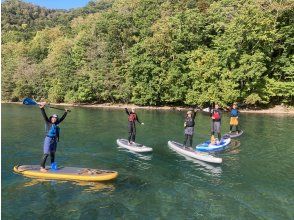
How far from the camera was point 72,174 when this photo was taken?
16328mm

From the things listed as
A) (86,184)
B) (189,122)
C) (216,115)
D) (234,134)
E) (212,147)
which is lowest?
(86,184)

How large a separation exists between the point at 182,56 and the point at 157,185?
44076 millimetres

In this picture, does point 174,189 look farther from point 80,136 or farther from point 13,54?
point 13,54

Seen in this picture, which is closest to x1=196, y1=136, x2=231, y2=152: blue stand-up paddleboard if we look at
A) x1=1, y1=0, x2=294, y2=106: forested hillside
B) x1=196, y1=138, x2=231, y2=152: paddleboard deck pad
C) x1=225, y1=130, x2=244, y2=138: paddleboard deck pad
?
x1=196, y1=138, x2=231, y2=152: paddleboard deck pad

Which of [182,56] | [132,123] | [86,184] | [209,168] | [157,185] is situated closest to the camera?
[86,184]

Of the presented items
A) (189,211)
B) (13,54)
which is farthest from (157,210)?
(13,54)

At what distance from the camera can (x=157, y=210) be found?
12984 millimetres

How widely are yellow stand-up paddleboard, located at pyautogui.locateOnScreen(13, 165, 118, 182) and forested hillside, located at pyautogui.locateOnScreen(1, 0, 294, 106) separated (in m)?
37.7

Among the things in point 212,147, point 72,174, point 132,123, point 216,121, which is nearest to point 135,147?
point 132,123

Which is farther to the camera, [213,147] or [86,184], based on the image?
[213,147]

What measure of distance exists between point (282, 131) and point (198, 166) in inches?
574

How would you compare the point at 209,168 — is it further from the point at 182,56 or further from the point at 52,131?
the point at 182,56

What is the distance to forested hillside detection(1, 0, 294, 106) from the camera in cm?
5191

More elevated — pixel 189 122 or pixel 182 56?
pixel 182 56
